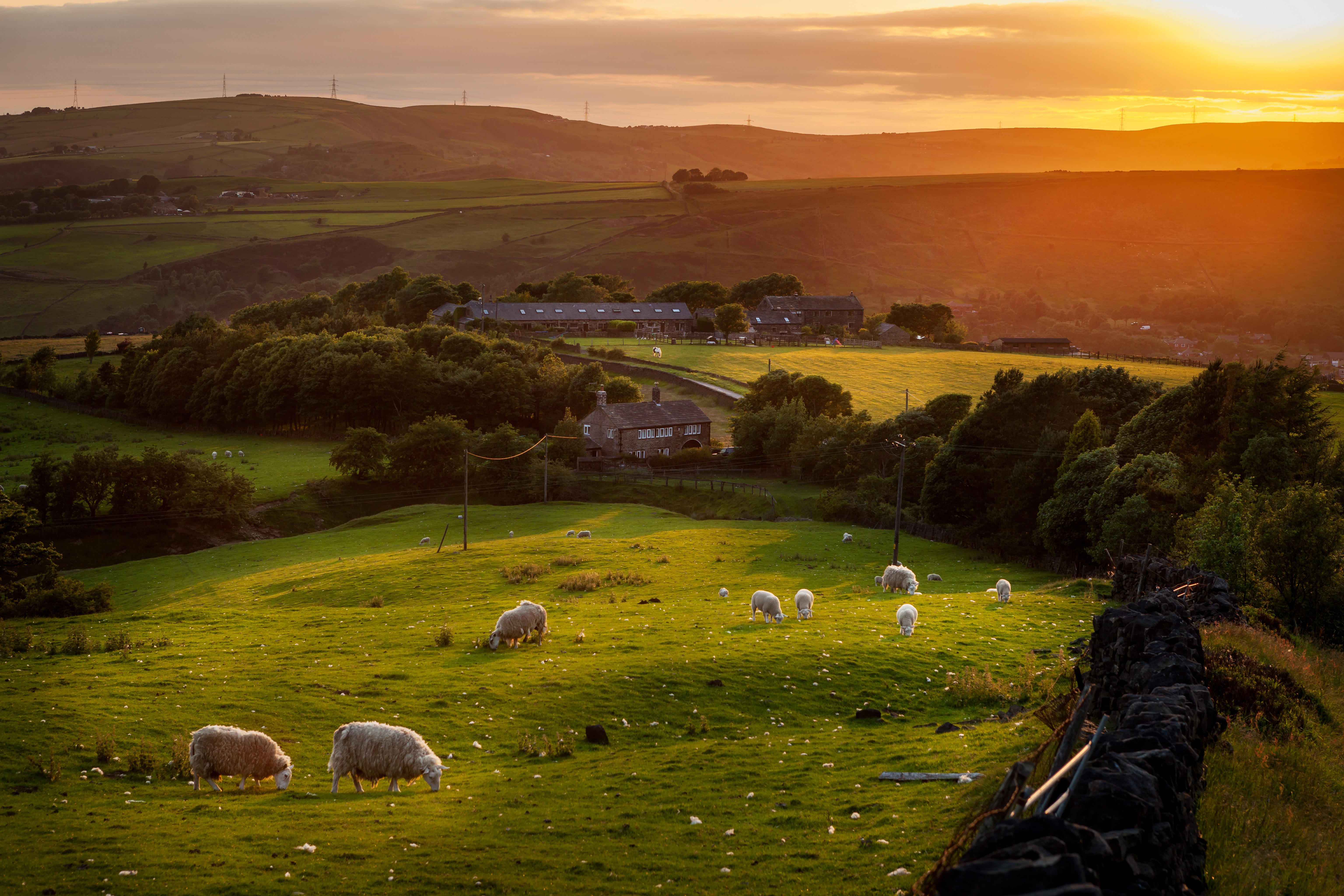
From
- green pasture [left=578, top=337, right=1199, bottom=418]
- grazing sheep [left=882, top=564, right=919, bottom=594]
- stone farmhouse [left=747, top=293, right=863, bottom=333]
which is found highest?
stone farmhouse [left=747, top=293, right=863, bottom=333]

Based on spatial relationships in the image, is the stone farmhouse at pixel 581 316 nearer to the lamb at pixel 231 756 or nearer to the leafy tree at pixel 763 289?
the leafy tree at pixel 763 289

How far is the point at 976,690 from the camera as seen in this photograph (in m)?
21.2

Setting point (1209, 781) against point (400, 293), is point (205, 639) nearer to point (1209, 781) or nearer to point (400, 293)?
point (1209, 781)

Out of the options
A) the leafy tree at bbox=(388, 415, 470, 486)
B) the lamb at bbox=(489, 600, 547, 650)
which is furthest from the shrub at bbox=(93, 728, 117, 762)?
the leafy tree at bbox=(388, 415, 470, 486)

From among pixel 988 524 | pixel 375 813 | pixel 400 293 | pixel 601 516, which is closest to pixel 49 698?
pixel 375 813

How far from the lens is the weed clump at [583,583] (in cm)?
3816

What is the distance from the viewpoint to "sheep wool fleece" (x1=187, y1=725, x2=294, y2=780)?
1602 centimetres

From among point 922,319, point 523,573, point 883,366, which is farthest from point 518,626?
point 922,319

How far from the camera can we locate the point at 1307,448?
43.9m

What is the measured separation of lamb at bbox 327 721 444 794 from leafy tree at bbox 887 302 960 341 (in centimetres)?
14359

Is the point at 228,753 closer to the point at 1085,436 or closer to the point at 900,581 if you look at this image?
the point at 900,581

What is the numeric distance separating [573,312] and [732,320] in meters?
27.7

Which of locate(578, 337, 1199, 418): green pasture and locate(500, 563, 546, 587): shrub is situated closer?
locate(500, 563, 546, 587): shrub

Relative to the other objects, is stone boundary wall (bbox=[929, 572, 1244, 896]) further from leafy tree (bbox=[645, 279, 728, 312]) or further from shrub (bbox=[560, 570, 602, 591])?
leafy tree (bbox=[645, 279, 728, 312])
